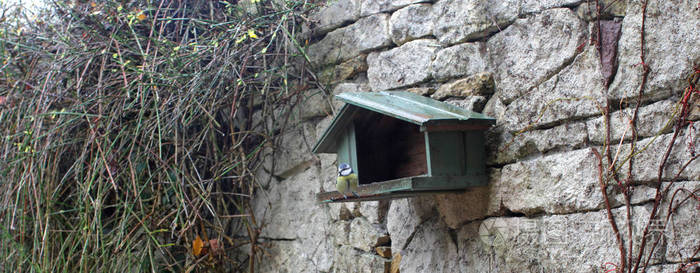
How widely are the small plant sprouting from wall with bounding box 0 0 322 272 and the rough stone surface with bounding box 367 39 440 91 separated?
14.1 inches

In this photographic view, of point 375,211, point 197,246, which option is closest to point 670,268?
→ point 375,211

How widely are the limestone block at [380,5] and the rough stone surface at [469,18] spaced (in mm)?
152

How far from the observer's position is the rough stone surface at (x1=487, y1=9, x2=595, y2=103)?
5.98 feet

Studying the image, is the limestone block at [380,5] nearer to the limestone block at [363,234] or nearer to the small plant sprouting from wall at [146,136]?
the small plant sprouting from wall at [146,136]

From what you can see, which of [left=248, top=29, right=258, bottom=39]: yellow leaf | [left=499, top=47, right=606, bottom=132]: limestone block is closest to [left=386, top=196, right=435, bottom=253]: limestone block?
[left=499, top=47, right=606, bottom=132]: limestone block

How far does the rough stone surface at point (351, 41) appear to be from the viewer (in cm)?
247

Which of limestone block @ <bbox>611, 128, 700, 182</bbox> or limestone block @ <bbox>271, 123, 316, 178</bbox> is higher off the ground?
limestone block @ <bbox>271, 123, 316, 178</bbox>

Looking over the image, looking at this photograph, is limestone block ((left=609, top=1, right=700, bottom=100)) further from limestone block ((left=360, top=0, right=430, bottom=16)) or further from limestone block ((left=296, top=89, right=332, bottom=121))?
limestone block ((left=296, top=89, right=332, bottom=121))

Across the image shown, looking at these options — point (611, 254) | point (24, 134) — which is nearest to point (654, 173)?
point (611, 254)

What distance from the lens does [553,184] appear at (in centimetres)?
181

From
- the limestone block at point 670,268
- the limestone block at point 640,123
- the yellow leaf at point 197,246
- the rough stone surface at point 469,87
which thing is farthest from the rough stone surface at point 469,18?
the yellow leaf at point 197,246

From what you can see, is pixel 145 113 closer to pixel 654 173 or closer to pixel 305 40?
pixel 305 40

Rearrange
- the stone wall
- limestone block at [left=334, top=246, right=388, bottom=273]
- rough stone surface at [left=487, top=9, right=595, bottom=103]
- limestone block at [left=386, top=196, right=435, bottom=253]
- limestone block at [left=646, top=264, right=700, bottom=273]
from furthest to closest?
limestone block at [left=334, top=246, right=388, bottom=273] → limestone block at [left=386, top=196, right=435, bottom=253] → rough stone surface at [left=487, top=9, right=595, bottom=103] → the stone wall → limestone block at [left=646, top=264, right=700, bottom=273]

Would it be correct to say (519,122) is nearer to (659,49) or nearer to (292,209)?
(659,49)
